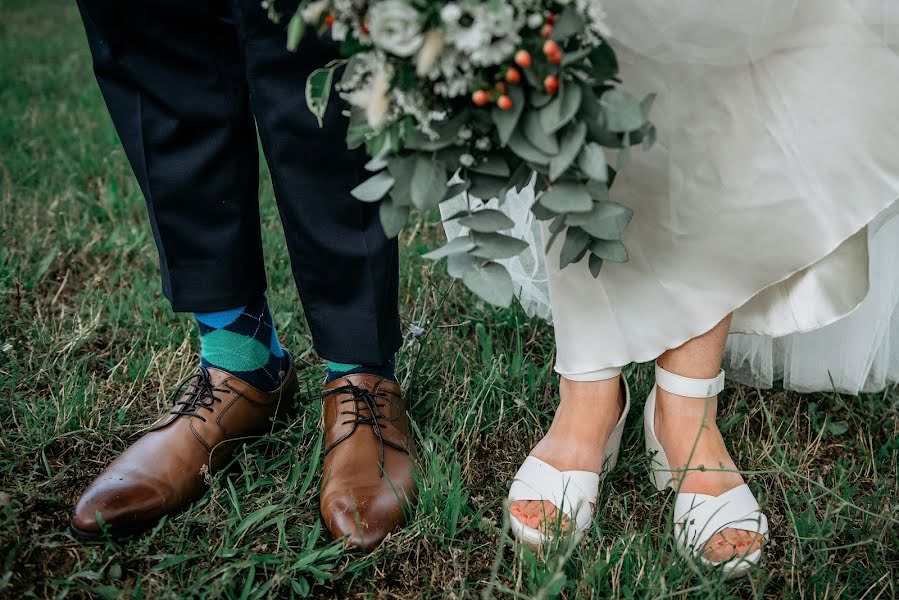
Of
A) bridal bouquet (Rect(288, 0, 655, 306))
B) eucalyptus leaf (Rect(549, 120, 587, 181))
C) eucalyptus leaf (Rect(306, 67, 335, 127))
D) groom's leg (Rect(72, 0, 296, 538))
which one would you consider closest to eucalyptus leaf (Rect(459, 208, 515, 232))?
bridal bouquet (Rect(288, 0, 655, 306))

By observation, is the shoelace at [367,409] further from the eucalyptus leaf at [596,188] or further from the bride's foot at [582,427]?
the eucalyptus leaf at [596,188]

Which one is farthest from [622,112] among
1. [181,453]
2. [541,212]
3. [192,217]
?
[181,453]

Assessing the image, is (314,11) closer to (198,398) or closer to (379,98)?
(379,98)

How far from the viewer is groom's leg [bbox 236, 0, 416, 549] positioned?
3.33 feet

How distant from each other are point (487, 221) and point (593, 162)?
0.15 metres

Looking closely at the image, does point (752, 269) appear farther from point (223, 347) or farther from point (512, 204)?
point (223, 347)

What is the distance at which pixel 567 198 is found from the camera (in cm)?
78

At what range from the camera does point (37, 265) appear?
182cm

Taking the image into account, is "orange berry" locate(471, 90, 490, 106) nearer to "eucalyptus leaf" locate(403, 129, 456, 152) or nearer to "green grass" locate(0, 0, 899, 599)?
"eucalyptus leaf" locate(403, 129, 456, 152)

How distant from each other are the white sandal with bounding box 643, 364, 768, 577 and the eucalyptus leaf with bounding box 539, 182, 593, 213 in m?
0.46

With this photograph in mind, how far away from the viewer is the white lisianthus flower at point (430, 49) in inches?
27.3

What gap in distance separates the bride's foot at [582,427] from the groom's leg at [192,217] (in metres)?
0.50

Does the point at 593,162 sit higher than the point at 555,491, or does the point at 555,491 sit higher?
the point at 593,162

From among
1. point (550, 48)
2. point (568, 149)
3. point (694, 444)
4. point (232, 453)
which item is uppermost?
point (550, 48)
